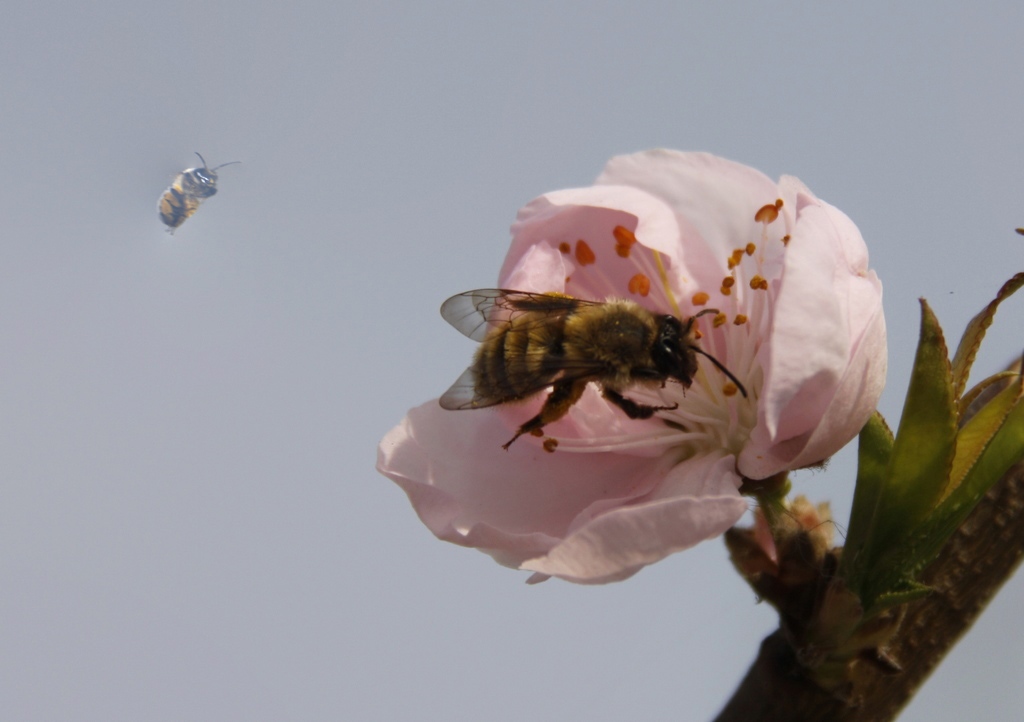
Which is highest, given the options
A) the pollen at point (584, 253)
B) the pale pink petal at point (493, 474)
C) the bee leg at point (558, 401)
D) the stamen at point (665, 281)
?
the stamen at point (665, 281)

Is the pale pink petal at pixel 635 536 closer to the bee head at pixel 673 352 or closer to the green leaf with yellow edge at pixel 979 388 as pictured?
the bee head at pixel 673 352

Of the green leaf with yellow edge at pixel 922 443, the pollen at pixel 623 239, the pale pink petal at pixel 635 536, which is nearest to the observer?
the pale pink petal at pixel 635 536

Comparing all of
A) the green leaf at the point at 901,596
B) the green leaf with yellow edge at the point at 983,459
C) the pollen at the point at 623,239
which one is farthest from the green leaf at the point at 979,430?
the pollen at the point at 623,239

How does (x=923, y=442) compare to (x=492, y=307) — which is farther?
(x=492, y=307)

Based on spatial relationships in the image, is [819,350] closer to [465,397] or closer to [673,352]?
[673,352]

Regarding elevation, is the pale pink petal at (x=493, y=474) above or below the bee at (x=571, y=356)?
below

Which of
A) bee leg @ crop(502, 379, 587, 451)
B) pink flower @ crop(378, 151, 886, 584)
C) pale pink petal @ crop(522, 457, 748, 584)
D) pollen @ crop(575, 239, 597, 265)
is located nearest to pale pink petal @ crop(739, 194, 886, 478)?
pink flower @ crop(378, 151, 886, 584)

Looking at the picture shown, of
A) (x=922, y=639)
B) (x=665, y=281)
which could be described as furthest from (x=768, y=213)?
(x=922, y=639)

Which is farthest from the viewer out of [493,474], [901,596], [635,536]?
[493,474]
